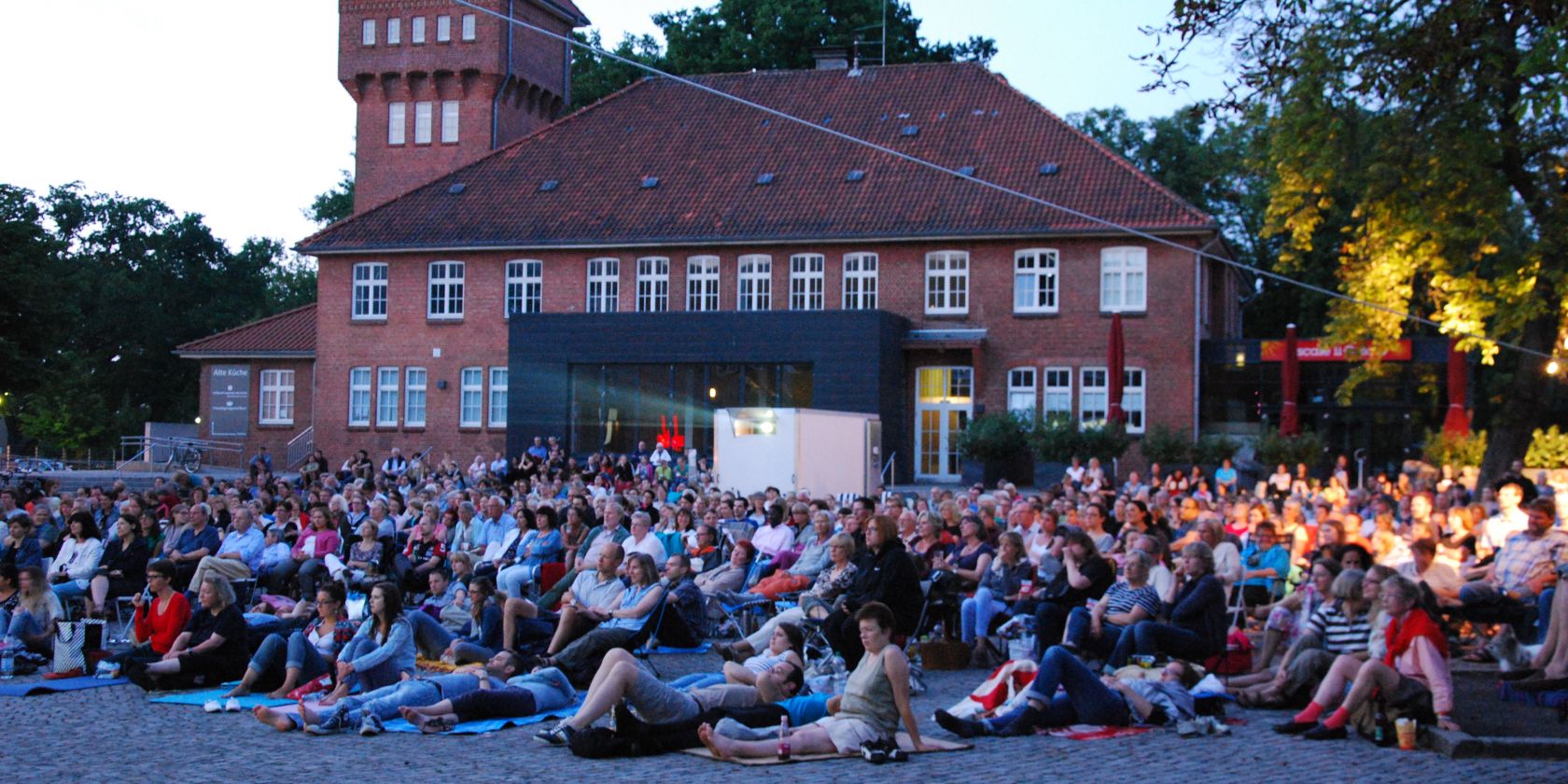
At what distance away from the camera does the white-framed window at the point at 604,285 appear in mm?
40688

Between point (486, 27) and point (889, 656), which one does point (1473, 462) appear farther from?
point (486, 27)

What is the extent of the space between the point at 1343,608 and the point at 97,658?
990cm

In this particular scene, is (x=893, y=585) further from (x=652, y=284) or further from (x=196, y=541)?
(x=652, y=284)

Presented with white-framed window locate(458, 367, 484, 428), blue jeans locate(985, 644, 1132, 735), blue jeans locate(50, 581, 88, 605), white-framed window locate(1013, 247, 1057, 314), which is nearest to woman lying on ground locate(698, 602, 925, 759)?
blue jeans locate(985, 644, 1132, 735)

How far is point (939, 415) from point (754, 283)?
5.58 m

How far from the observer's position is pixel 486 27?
44.6 metres

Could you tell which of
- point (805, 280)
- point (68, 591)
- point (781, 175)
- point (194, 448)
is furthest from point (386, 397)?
point (68, 591)

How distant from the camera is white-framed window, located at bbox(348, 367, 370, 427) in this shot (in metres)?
42.9

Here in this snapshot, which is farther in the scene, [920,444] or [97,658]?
[920,444]

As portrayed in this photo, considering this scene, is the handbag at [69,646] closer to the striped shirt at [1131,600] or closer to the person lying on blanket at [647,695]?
the person lying on blanket at [647,695]

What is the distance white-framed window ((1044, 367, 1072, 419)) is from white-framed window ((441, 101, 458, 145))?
734 inches

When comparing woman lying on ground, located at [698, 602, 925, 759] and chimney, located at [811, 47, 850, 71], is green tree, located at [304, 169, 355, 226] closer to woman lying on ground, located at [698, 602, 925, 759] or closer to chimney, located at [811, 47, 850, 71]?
chimney, located at [811, 47, 850, 71]

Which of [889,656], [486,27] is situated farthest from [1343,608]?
[486,27]

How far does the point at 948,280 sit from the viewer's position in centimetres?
3819
